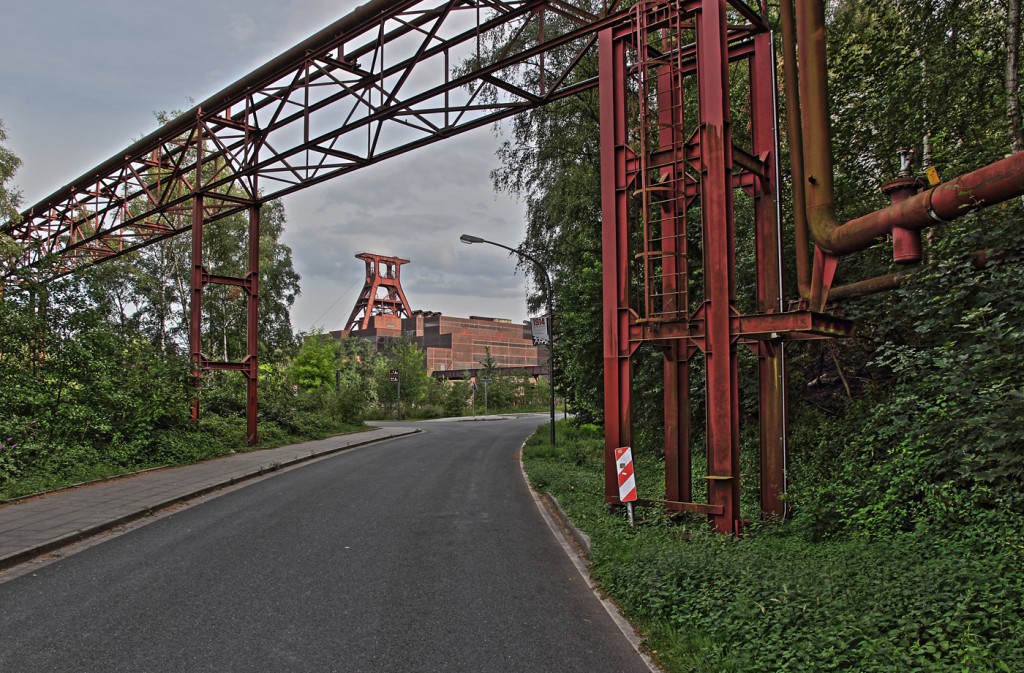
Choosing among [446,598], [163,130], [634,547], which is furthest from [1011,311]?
[163,130]

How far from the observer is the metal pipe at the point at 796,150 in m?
8.07

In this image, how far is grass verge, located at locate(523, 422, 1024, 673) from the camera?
3.79 m

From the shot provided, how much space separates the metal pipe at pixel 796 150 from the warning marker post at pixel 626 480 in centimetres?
289

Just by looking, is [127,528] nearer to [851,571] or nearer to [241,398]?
[851,571]

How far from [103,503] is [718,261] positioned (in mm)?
9843

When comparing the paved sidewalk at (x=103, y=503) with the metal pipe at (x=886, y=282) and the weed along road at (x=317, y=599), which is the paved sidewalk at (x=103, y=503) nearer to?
the weed along road at (x=317, y=599)

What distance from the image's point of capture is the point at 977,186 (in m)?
5.30

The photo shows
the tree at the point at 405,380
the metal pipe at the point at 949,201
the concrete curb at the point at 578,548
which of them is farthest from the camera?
the tree at the point at 405,380

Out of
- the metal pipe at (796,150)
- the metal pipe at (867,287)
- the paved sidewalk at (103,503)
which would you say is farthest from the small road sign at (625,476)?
the paved sidewalk at (103,503)

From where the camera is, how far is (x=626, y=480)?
822 centimetres

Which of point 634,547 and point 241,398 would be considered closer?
point 634,547

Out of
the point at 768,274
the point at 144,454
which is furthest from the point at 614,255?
the point at 144,454

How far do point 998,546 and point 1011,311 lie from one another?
6.72 feet

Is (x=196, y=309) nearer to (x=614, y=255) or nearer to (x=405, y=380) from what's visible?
(x=614, y=255)
